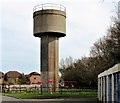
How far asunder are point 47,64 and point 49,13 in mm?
7449

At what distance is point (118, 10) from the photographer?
34500 mm

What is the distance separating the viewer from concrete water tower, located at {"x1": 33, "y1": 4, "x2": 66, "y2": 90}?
48156mm

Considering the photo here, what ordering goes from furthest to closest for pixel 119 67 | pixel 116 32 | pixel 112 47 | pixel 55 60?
pixel 55 60 < pixel 112 47 < pixel 116 32 < pixel 119 67

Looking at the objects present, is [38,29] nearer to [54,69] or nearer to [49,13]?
[49,13]

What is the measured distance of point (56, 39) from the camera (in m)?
49.6

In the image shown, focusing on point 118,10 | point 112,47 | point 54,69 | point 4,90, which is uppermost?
point 118,10

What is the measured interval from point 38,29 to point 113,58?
38.3 feet

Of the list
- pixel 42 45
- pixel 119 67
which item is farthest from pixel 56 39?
pixel 119 67

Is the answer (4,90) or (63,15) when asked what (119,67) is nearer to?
(63,15)

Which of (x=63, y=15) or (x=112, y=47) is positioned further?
(x=63, y=15)

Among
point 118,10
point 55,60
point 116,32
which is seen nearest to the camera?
point 118,10

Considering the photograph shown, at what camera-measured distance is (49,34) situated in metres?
48.9

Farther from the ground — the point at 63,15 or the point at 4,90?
the point at 63,15

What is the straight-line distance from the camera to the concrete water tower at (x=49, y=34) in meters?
48.2
